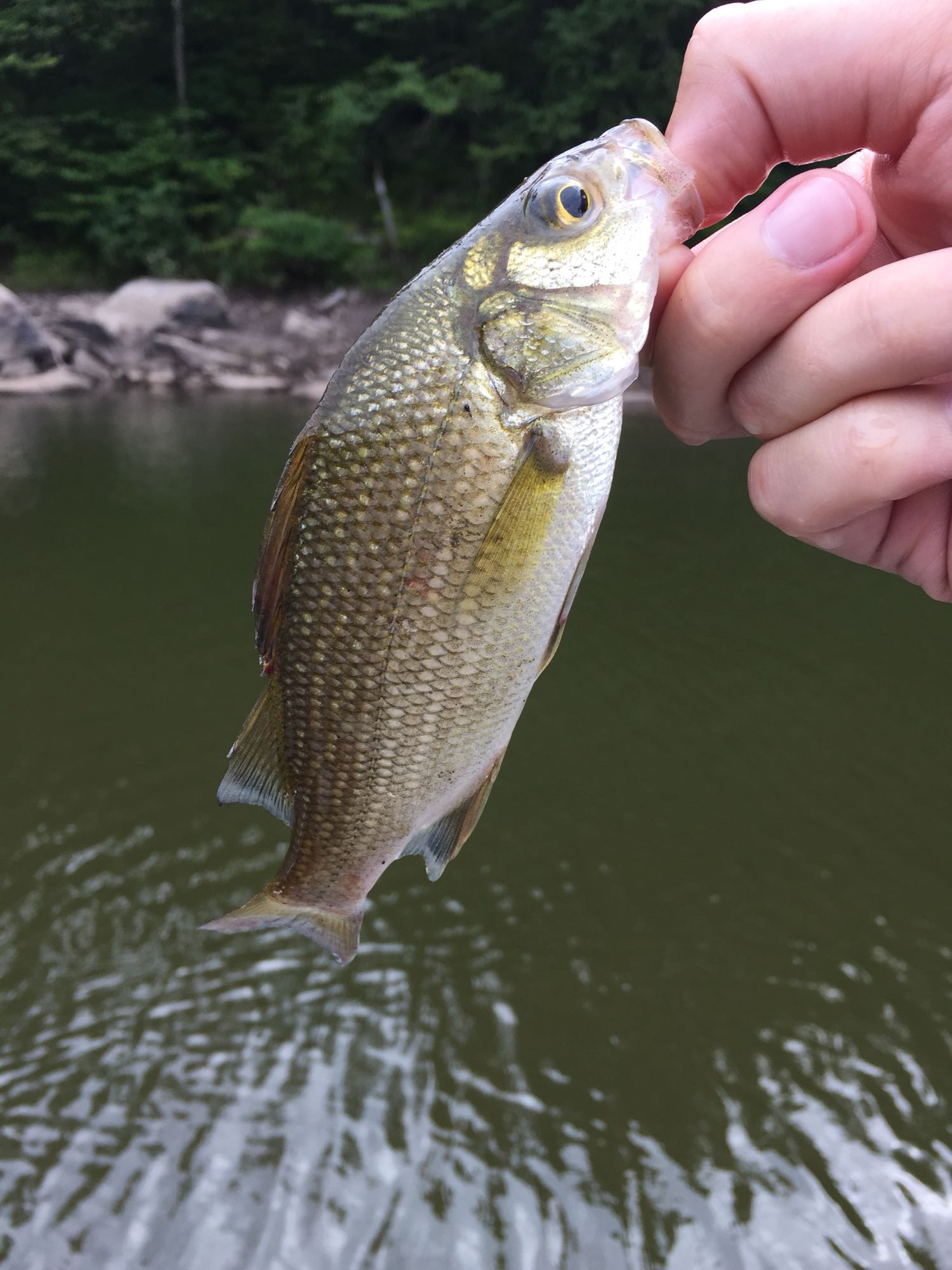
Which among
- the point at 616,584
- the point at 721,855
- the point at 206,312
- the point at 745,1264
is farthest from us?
the point at 206,312

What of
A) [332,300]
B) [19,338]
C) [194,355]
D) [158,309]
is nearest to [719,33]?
[194,355]

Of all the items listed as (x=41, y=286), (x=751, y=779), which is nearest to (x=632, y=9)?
(x=41, y=286)

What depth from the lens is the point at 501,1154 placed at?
173 inches

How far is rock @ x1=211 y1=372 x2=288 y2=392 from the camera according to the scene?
74.6 ft

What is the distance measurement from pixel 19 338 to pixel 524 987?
72.3 feet

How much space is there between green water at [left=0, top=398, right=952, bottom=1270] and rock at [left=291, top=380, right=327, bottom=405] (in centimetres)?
1379

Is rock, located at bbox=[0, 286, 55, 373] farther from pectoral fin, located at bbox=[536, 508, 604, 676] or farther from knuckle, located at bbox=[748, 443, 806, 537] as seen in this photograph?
knuckle, located at bbox=[748, 443, 806, 537]

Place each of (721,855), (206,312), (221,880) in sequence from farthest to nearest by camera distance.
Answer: (206,312) < (721,855) < (221,880)

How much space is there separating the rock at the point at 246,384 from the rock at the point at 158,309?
2.39 m

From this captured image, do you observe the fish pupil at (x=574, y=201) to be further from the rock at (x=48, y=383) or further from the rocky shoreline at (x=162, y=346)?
the rock at (x=48, y=383)

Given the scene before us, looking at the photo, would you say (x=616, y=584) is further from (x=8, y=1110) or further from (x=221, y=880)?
(x=8, y=1110)

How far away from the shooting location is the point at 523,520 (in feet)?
5.67

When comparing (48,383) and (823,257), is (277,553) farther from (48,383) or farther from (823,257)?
(48,383)

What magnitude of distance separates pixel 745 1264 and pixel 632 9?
32.6 m
